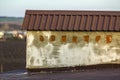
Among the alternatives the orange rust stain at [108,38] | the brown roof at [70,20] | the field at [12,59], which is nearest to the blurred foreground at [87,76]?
the orange rust stain at [108,38]

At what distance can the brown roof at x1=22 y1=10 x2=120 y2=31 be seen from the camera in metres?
22.8

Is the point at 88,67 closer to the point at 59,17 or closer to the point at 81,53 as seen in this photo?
the point at 81,53

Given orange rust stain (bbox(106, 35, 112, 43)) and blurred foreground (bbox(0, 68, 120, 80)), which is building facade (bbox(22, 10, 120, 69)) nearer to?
orange rust stain (bbox(106, 35, 112, 43))

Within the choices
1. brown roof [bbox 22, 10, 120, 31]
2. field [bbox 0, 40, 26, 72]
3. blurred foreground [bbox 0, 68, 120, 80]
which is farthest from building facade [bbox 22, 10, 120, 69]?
field [bbox 0, 40, 26, 72]

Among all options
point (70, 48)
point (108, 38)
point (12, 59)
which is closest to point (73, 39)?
point (70, 48)

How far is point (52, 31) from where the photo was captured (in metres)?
22.9

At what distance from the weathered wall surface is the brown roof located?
11.1 inches

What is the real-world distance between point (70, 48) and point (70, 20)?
4.52 feet

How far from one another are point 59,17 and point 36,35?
141 centimetres

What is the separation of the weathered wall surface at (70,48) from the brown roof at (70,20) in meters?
0.28

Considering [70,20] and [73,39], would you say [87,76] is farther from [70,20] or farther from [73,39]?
[70,20]

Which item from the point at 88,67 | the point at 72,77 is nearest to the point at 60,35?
the point at 88,67

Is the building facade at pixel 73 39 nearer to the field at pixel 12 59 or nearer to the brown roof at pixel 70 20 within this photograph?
the brown roof at pixel 70 20

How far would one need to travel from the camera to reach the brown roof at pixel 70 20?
74.8 feet
